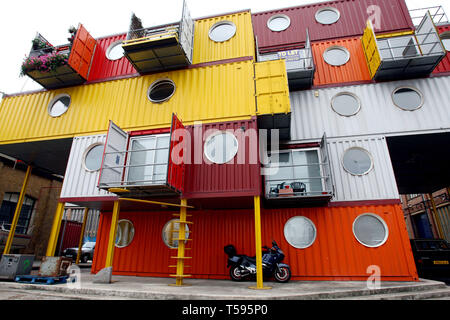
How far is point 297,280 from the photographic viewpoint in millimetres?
8711

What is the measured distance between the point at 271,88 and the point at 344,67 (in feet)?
15.8

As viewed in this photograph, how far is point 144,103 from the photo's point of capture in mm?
10625

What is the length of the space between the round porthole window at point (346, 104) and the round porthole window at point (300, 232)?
5.12m

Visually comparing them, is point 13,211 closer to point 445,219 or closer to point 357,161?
point 357,161

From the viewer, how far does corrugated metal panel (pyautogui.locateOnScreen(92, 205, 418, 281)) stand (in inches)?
337

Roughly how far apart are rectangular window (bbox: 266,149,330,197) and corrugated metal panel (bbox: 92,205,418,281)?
37.0 inches

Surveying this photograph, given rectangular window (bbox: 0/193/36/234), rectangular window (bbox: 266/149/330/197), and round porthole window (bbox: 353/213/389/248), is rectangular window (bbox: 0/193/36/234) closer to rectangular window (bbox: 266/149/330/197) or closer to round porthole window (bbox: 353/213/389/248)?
rectangular window (bbox: 266/149/330/197)

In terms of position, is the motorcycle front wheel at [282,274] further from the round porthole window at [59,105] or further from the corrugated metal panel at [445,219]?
the corrugated metal panel at [445,219]

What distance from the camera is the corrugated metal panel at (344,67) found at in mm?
11391

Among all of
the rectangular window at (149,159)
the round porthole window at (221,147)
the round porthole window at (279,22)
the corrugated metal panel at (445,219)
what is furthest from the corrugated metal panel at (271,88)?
the corrugated metal panel at (445,219)

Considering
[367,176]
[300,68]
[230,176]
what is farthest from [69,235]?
[367,176]

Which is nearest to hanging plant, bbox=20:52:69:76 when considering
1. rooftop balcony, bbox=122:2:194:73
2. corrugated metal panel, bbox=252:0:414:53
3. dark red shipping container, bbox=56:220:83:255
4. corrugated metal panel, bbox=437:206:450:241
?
rooftop balcony, bbox=122:2:194:73

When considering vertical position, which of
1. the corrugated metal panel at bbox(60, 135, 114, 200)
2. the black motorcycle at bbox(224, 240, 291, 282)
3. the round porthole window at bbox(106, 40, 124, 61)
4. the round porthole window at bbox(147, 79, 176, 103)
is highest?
the round porthole window at bbox(106, 40, 124, 61)
